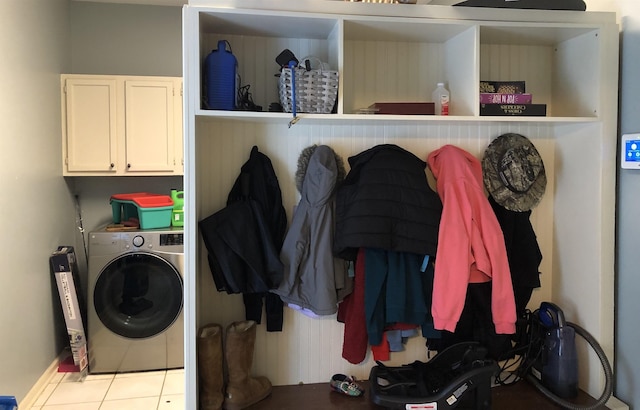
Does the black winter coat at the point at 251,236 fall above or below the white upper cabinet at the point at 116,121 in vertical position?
below

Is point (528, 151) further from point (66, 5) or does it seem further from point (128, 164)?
point (66, 5)

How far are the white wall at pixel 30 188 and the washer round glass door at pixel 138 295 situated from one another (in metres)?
0.34

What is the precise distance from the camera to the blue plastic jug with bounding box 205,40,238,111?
1.78m

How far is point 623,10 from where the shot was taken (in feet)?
6.24

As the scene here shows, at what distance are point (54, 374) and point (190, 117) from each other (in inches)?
88.8

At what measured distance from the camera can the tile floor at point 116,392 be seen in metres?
2.70

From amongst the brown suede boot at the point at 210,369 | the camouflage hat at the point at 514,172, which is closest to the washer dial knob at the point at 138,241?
the brown suede boot at the point at 210,369

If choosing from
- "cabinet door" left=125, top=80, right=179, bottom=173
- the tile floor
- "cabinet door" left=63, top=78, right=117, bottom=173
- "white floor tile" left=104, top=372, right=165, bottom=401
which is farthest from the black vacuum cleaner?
"cabinet door" left=63, top=78, right=117, bottom=173

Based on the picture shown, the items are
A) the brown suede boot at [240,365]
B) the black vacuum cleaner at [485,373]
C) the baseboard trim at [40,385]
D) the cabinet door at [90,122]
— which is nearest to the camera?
the black vacuum cleaner at [485,373]

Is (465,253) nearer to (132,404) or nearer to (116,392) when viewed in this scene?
(132,404)

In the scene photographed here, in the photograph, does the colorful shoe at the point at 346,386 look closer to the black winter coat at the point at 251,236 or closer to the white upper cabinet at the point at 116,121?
the black winter coat at the point at 251,236

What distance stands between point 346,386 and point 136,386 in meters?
1.62

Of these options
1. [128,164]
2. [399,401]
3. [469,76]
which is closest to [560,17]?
[469,76]

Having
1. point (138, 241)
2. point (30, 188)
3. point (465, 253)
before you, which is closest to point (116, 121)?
point (30, 188)
